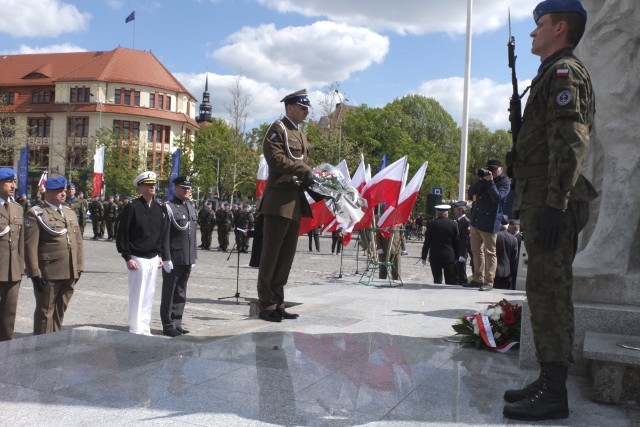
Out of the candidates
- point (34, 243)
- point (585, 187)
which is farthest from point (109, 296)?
point (585, 187)

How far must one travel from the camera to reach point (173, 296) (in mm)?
7516

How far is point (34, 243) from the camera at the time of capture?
6.12m

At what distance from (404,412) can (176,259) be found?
5.01 m

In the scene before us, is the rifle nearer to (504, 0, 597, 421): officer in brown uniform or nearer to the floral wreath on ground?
(504, 0, 597, 421): officer in brown uniform

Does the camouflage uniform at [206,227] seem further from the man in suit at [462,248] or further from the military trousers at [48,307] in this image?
the military trousers at [48,307]

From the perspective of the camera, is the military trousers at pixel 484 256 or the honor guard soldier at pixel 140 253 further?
the military trousers at pixel 484 256

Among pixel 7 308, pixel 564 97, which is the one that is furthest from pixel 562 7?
pixel 7 308

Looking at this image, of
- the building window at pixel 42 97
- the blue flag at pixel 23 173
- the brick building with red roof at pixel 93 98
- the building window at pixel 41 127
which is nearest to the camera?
the blue flag at pixel 23 173

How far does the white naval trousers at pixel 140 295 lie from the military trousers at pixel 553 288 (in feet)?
16.2

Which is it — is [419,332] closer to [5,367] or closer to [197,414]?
[197,414]

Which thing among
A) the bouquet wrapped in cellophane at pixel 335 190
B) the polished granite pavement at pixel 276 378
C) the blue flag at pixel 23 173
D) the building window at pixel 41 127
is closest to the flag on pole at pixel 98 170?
the blue flag at pixel 23 173

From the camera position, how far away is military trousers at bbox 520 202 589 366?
319cm

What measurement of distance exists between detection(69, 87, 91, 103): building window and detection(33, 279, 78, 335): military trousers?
7737cm

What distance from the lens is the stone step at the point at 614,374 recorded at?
3.26 meters
